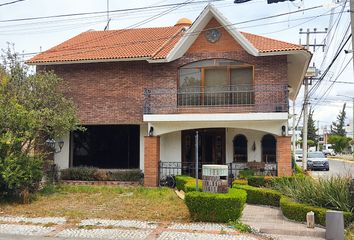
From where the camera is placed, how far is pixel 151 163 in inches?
707

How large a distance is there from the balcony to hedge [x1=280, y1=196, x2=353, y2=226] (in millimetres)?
6244

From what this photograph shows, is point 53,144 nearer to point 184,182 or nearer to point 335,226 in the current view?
point 184,182

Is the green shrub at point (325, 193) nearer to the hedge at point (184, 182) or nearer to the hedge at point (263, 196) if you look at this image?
the hedge at point (263, 196)

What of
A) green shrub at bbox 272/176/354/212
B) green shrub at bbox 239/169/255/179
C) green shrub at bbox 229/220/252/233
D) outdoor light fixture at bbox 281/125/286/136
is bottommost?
green shrub at bbox 229/220/252/233

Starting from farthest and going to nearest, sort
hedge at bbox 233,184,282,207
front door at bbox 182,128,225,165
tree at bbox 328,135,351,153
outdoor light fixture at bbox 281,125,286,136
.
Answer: tree at bbox 328,135,351,153, front door at bbox 182,128,225,165, outdoor light fixture at bbox 281,125,286,136, hedge at bbox 233,184,282,207

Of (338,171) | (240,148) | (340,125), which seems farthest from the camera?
(340,125)

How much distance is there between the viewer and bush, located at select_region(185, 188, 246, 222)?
10586 millimetres

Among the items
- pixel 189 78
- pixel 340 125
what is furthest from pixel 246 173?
pixel 340 125

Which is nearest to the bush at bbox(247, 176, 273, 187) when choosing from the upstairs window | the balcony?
the balcony

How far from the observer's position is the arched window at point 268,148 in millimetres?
19219

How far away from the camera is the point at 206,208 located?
10680 millimetres

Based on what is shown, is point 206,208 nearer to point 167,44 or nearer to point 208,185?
point 208,185

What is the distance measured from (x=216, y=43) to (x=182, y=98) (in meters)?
2.94

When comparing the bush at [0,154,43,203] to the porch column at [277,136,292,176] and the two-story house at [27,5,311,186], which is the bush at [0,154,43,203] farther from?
the porch column at [277,136,292,176]
